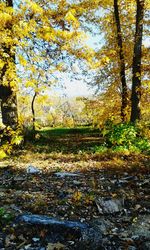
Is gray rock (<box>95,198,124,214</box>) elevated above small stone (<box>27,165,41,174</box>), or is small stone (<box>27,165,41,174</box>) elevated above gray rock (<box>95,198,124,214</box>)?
small stone (<box>27,165,41,174</box>)

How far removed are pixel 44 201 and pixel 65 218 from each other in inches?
31.3

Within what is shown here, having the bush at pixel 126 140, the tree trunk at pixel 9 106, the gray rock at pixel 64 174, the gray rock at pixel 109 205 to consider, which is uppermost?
the tree trunk at pixel 9 106

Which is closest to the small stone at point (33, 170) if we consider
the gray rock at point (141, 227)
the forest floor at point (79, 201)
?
the forest floor at point (79, 201)

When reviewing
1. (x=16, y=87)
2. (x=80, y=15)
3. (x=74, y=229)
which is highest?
(x=80, y=15)

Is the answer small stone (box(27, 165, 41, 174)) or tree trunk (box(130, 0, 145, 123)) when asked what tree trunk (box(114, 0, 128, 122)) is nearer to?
tree trunk (box(130, 0, 145, 123))

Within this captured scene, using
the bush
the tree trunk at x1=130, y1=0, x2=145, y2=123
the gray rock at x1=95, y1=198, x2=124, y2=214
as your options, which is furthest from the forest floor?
the tree trunk at x1=130, y1=0, x2=145, y2=123

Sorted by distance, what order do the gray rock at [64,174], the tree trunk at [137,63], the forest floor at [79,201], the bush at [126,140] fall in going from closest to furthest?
Answer: the forest floor at [79,201], the gray rock at [64,174], the bush at [126,140], the tree trunk at [137,63]

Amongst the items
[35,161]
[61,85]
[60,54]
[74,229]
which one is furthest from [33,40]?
[74,229]

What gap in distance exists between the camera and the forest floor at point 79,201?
17.3 feet

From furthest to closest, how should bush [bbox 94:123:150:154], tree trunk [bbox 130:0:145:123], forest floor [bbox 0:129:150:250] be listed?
tree trunk [bbox 130:0:145:123] → bush [bbox 94:123:150:154] → forest floor [bbox 0:129:150:250]

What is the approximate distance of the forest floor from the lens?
5277mm

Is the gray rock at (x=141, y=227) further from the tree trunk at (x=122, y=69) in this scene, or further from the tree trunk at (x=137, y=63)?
the tree trunk at (x=122, y=69)

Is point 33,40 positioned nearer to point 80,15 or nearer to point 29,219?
point 80,15

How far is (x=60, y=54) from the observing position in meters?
11.9
